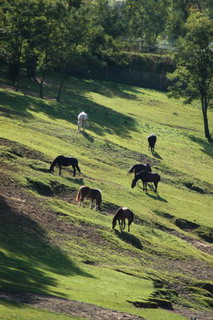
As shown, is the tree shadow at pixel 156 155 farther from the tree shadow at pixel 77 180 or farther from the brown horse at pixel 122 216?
the brown horse at pixel 122 216

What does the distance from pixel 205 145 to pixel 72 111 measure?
15136 mm

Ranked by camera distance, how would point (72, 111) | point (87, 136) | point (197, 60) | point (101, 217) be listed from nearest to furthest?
point (101, 217)
point (87, 136)
point (72, 111)
point (197, 60)

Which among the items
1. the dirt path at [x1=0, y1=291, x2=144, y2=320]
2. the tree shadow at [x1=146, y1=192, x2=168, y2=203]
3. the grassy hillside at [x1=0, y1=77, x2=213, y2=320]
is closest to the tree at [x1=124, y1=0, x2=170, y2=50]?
the grassy hillside at [x1=0, y1=77, x2=213, y2=320]

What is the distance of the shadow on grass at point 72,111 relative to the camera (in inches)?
2618

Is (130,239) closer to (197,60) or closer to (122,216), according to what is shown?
(122,216)

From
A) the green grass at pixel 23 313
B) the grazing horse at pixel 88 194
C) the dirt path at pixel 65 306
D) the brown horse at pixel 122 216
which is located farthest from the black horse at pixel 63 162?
the green grass at pixel 23 313

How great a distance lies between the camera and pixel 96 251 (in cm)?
3553

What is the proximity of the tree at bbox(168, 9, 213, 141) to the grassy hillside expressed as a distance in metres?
5.71

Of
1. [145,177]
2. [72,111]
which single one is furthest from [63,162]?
[72,111]

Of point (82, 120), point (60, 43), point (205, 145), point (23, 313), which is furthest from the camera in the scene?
point (60, 43)

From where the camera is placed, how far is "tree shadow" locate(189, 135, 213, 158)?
7436 cm

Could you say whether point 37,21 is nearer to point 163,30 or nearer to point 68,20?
point 68,20

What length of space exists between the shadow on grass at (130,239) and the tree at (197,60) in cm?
4300

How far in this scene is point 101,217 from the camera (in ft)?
136
